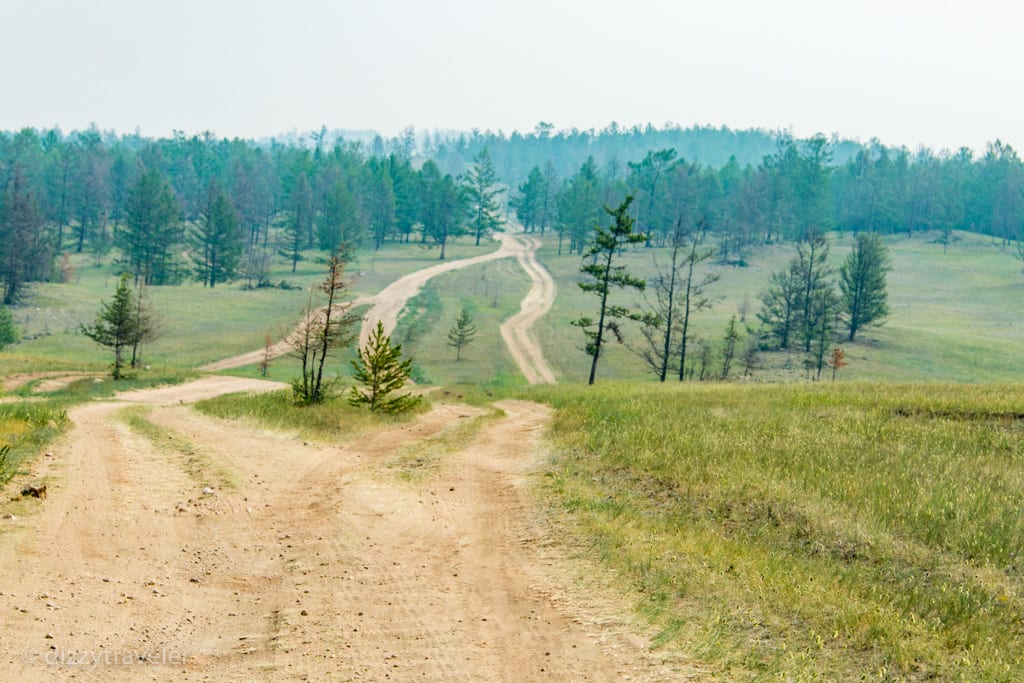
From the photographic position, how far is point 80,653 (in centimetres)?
793

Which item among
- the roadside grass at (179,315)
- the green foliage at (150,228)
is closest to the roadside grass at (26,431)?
the roadside grass at (179,315)

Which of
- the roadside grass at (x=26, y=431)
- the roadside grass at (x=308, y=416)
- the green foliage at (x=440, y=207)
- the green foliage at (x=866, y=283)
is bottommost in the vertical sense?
the roadside grass at (x=308, y=416)

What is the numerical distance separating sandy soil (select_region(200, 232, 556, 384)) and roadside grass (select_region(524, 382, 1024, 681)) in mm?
15090

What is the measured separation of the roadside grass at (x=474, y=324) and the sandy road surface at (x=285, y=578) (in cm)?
3116

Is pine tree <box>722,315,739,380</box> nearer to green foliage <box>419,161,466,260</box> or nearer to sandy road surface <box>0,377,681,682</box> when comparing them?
sandy road surface <box>0,377,681,682</box>

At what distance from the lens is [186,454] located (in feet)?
52.2

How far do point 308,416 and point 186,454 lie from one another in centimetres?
456

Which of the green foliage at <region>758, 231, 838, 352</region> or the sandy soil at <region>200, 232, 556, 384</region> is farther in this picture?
the green foliage at <region>758, 231, 838, 352</region>

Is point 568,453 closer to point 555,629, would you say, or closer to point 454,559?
point 454,559

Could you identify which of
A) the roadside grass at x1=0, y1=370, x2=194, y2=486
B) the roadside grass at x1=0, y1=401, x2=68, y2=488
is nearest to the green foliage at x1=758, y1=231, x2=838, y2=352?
the roadside grass at x1=0, y1=370, x2=194, y2=486

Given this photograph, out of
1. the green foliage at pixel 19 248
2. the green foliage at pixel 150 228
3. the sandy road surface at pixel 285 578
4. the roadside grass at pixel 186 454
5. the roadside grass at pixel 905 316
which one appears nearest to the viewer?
the sandy road surface at pixel 285 578

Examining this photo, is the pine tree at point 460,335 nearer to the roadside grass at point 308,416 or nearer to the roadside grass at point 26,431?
the roadside grass at point 26,431

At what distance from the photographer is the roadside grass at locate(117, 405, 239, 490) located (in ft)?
46.8

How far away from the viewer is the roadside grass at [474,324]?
56.8m
